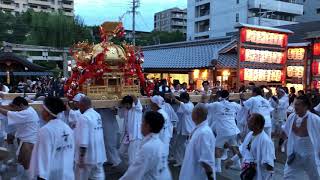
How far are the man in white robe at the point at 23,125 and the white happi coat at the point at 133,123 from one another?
91.5 inches

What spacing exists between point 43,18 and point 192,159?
47.8m

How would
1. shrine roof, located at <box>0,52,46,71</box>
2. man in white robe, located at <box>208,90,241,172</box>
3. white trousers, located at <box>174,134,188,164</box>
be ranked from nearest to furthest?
man in white robe, located at <box>208,90,241,172</box> < white trousers, located at <box>174,134,188,164</box> < shrine roof, located at <box>0,52,46,71</box>

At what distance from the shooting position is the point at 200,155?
5039 mm

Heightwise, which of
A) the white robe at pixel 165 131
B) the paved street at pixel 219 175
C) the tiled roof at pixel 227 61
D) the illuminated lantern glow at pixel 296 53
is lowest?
the paved street at pixel 219 175

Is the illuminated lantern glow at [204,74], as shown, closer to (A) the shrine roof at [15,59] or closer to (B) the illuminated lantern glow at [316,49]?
(B) the illuminated lantern glow at [316,49]

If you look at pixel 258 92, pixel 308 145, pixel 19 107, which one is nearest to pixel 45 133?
pixel 19 107

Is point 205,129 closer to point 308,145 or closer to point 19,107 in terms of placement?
point 308,145

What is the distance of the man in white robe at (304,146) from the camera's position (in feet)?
21.0

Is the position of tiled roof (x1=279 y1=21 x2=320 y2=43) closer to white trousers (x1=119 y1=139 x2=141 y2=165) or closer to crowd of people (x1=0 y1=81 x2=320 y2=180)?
crowd of people (x1=0 y1=81 x2=320 y2=180)

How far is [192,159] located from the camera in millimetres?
5113

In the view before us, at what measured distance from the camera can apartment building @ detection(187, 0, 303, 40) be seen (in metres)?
52.9

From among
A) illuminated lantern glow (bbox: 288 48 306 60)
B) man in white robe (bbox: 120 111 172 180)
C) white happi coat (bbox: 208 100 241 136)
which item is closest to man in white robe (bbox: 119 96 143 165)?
white happi coat (bbox: 208 100 241 136)

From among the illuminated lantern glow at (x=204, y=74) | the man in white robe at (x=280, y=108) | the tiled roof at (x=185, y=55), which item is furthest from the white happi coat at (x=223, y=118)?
the illuminated lantern glow at (x=204, y=74)

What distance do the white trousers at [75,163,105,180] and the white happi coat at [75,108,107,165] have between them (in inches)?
4.3
